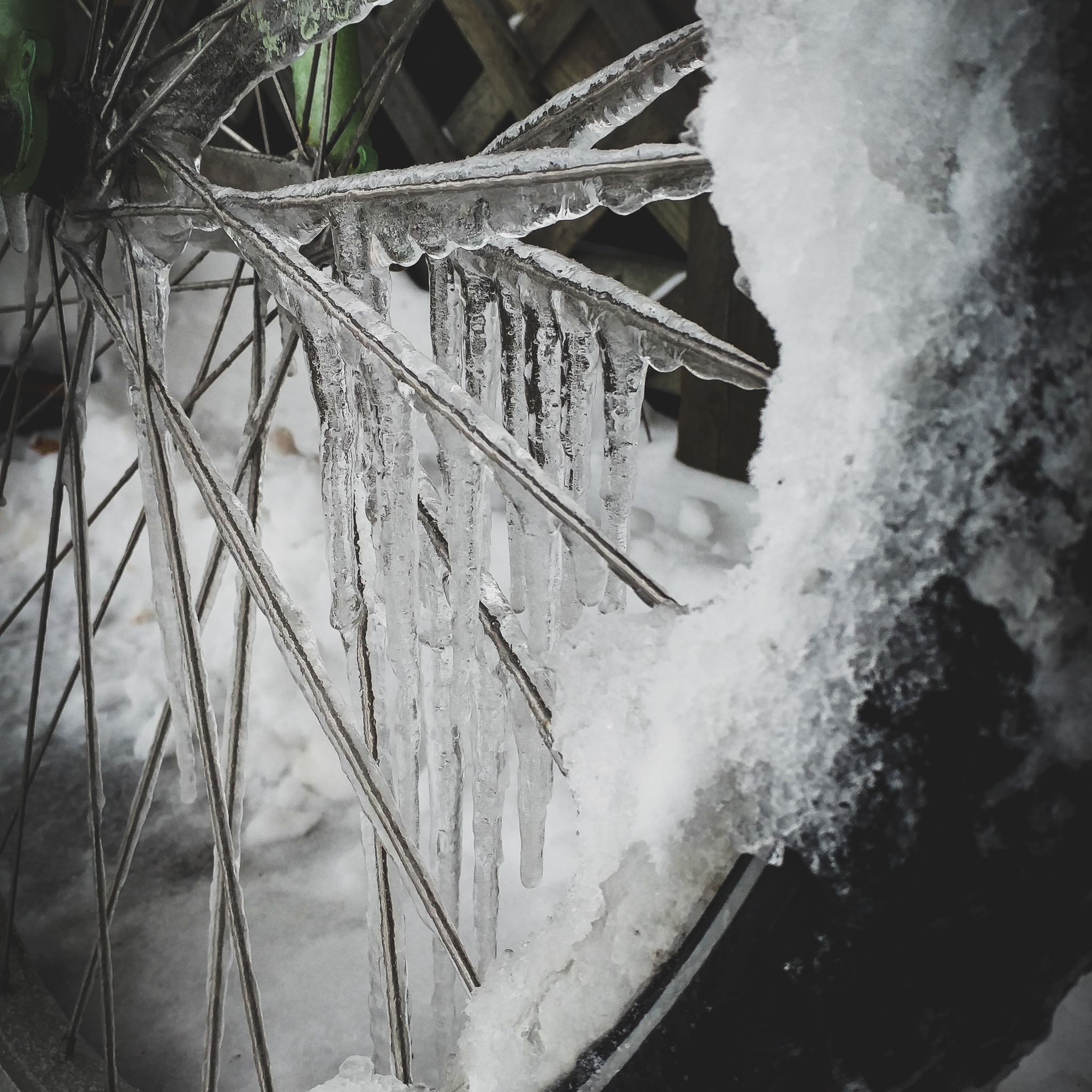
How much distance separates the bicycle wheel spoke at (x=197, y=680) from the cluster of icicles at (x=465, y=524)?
0.09m

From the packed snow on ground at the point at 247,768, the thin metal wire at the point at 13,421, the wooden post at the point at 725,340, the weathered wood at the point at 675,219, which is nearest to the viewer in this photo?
the thin metal wire at the point at 13,421

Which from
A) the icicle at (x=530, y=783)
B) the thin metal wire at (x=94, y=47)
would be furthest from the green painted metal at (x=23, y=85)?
the icicle at (x=530, y=783)

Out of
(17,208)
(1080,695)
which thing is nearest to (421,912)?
(1080,695)

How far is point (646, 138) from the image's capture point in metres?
1.57

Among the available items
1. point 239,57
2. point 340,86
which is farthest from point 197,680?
point 340,86

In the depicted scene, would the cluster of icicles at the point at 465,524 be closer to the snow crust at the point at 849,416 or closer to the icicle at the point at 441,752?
the icicle at the point at 441,752

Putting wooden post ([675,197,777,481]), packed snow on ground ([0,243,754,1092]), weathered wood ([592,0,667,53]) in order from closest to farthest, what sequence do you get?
packed snow on ground ([0,243,754,1092]), weathered wood ([592,0,667,53]), wooden post ([675,197,777,481])

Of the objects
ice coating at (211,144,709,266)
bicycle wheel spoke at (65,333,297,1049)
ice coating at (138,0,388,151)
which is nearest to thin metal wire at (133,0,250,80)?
ice coating at (138,0,388,151)

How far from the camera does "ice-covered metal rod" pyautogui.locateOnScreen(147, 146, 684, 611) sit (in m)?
0.37

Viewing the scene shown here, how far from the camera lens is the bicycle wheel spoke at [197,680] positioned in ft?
1.68

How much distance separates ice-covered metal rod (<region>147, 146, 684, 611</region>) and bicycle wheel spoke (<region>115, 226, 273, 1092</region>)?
0.15 m

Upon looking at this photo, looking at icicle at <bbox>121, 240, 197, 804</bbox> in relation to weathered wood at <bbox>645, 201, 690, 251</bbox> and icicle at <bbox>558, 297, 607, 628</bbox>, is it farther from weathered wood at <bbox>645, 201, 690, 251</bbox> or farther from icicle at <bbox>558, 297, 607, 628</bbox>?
weathered wood at <bbox>645, 201, 690, 251</bbox>

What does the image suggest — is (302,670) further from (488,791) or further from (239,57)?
(239,57)

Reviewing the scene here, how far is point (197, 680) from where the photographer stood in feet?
1.73
